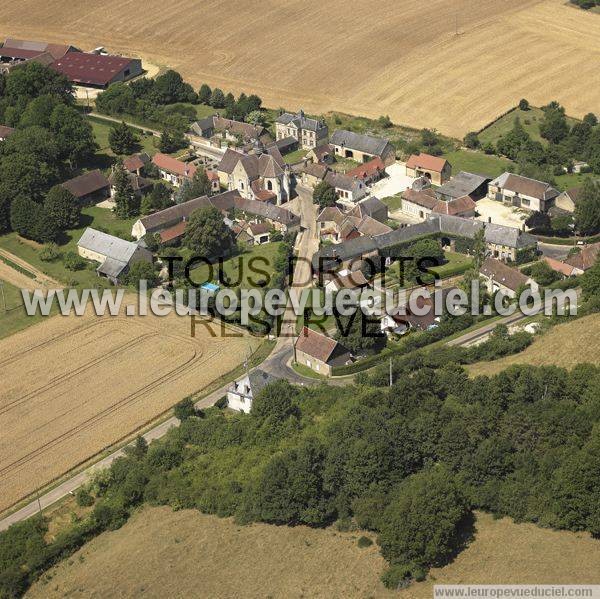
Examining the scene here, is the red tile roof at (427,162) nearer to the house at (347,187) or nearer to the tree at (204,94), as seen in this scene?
the house at (347,187)

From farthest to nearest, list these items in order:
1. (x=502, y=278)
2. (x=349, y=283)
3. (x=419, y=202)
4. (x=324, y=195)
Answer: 1. (x=324, y=195)
2. (x=419, y=202)
3. (x=349, y=283)
4. (x=502, y=278)

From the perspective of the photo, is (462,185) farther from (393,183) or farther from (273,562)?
(273,562)

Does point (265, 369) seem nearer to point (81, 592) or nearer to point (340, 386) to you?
point (340, 386)

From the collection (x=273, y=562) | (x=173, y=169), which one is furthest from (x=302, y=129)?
(x=273, y=562)

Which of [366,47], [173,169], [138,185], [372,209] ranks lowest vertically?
[372,209]

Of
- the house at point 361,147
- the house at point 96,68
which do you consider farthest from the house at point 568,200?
the house at point 96,68

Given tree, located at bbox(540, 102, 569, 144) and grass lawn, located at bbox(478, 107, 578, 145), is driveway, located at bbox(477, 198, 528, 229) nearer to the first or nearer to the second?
grass lawn, located at bbox(478, 107, 578, 145)

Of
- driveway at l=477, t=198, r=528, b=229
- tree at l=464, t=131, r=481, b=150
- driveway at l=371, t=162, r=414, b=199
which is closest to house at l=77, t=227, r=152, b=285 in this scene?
driveway at l=371, t=162, r=414, b=199
